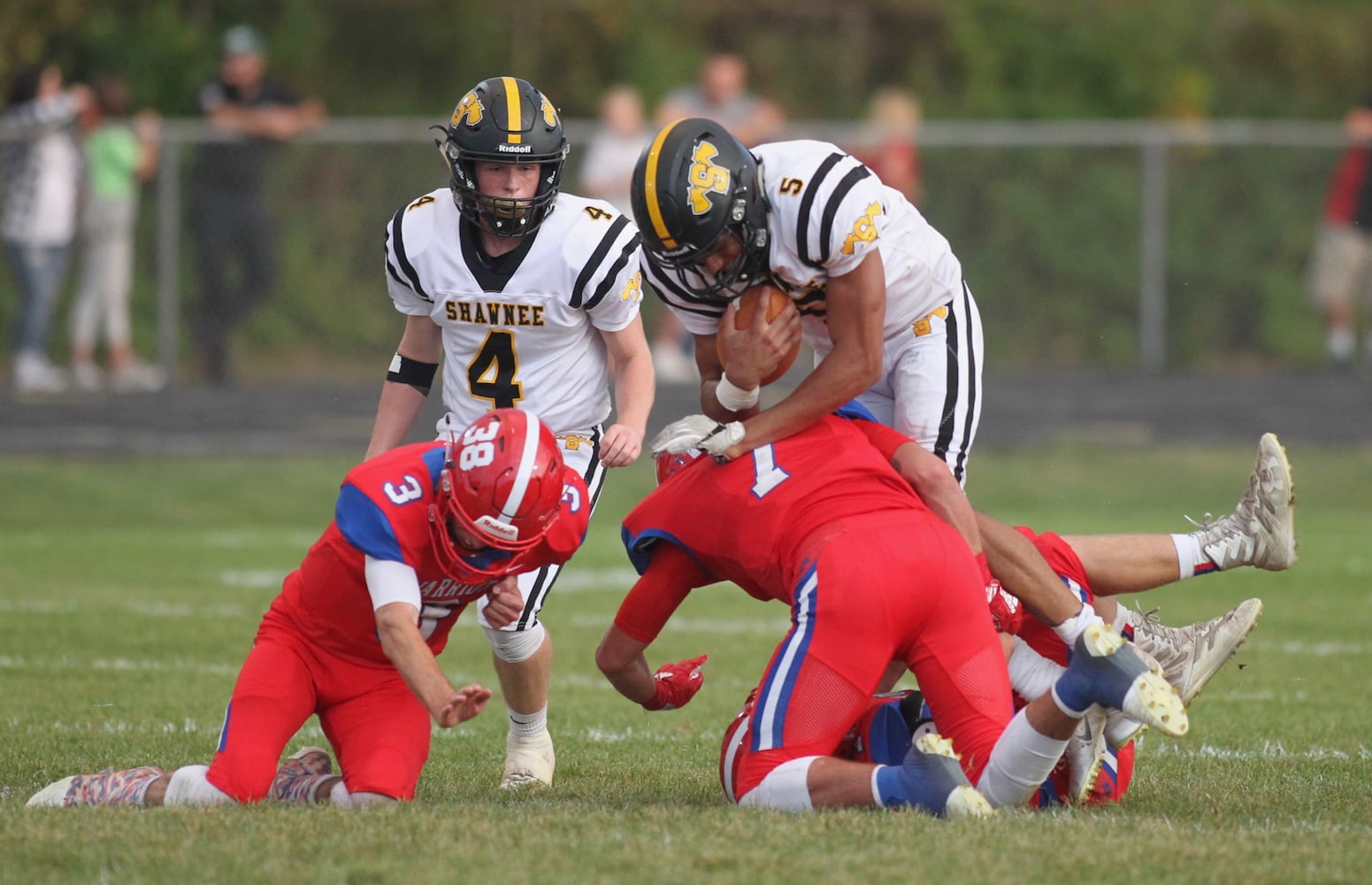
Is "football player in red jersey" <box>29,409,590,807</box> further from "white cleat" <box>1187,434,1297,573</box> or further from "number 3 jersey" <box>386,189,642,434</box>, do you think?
"white cleat" <box>1187,434,1297,573</box>

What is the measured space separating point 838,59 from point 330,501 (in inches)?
379

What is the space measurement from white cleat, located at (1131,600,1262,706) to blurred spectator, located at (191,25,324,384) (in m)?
8.44

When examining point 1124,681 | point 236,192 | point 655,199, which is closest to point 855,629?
point 1124,681

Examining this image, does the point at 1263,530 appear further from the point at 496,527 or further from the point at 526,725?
the point at 496,527

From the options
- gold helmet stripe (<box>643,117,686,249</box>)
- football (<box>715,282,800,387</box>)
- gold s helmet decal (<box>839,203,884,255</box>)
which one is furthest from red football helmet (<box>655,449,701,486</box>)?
gold s helmet decal (<box>839,203,884,255</box>)

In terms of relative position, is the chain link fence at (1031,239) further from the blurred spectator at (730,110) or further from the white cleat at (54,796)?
the white cleat at (54,796)

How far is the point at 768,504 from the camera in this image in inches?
170

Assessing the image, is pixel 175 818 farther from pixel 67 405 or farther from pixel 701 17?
pixel 701 17

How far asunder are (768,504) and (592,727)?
1.73m

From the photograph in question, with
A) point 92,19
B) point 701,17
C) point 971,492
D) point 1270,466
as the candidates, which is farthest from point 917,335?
point 701,17

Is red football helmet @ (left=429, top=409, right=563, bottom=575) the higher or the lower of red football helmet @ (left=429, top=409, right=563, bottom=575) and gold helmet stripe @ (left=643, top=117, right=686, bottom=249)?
the lower

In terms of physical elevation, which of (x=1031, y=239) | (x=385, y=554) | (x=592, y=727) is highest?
(x=385, y=554)

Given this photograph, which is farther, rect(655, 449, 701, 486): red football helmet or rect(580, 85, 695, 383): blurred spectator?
rect(580, 85, 695, 383): blurred spectator

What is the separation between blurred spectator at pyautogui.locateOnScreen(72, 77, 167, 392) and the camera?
11984 millimetres
